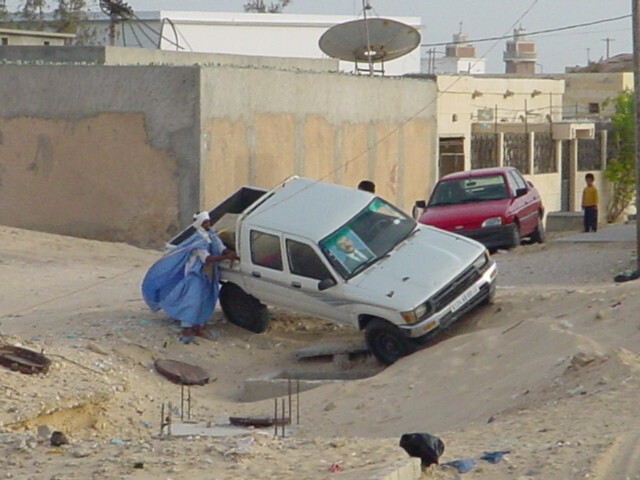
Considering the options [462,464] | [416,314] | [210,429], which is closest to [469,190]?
[416,314]

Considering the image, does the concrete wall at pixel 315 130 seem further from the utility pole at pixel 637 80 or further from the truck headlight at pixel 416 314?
the truck headlight at pixel 416 314

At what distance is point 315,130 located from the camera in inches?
1015

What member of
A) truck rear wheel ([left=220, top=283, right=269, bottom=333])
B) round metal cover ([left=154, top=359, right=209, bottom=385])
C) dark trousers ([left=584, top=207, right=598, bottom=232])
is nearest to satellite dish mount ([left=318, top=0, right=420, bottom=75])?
dark trousers ([left=584, top=207, right=598, bottom=232])

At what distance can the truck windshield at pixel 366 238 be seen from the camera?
45.6 feet

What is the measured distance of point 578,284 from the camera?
1723 cm

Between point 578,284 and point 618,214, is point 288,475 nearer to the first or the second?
point 578,284

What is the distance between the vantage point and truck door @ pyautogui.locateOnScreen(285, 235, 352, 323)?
1381 cm

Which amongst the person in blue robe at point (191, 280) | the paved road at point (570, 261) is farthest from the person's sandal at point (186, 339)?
the paved road at point (570, 261)

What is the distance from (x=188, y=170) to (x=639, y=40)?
7.77 m

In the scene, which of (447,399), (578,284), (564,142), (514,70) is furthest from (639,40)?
(514,70)

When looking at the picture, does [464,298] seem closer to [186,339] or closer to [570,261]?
[186,339]

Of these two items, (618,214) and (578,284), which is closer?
(578,284)

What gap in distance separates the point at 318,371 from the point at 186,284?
1879mm

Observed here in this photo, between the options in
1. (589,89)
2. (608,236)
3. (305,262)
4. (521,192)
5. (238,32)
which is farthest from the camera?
(589,89)
